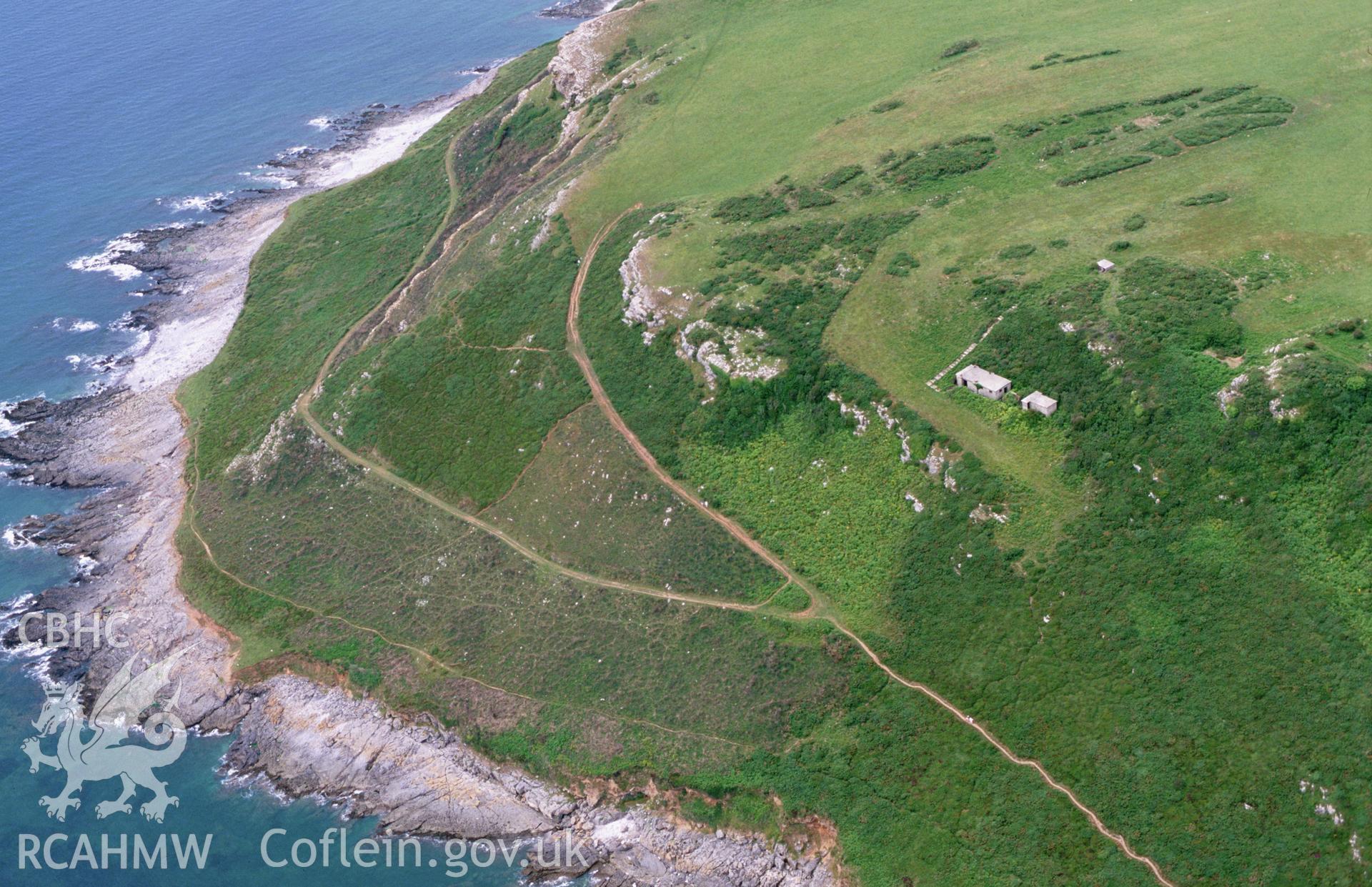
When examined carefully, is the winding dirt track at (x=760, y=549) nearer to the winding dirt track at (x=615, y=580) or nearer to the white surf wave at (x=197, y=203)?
the winding dirt track at (x=615, y=580)

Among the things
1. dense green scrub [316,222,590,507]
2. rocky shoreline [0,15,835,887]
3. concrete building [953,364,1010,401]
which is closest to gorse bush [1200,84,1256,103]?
concrete building [953,364,1010,401]

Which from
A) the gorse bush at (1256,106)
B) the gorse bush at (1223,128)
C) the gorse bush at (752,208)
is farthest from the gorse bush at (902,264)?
the gorse bush at (1256,106)

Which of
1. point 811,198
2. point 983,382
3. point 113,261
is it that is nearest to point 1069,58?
point 811,198

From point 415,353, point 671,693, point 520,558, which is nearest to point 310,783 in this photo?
point 520,558

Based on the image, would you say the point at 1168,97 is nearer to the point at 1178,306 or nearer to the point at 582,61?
the point at 1178,306

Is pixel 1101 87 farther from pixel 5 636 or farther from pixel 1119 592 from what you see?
pixel 5 636

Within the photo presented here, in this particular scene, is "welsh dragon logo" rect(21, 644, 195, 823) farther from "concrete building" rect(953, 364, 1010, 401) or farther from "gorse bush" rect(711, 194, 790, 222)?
"concrete building" rect(953, 364, 1010, 401)
